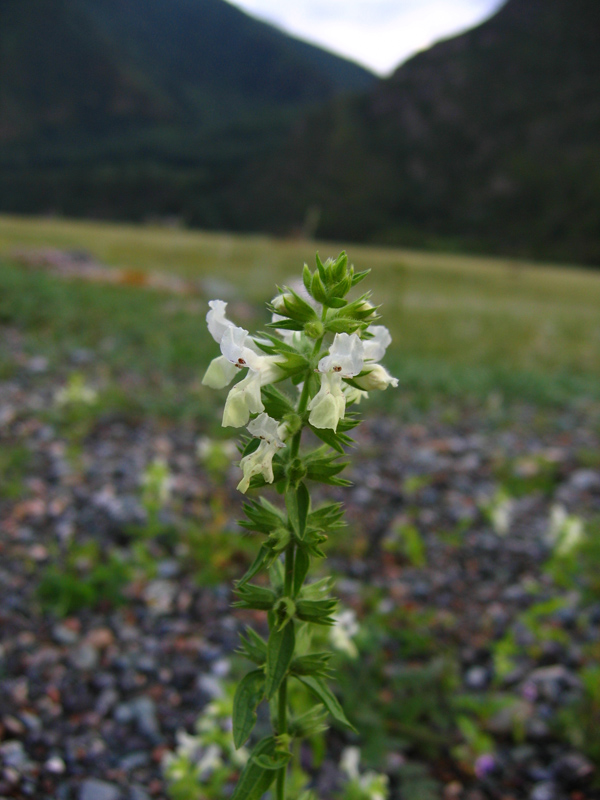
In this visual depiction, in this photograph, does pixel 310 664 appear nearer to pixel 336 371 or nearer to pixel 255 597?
pixel 255 597

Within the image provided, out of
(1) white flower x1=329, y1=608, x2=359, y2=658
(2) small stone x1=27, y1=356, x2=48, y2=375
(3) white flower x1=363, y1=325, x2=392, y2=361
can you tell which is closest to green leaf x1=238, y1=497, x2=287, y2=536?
(3) white flower x1=363, y1=325, x2=392, y2=361

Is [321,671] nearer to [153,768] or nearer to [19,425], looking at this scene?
[153,768]

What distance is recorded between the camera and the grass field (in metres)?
8.01

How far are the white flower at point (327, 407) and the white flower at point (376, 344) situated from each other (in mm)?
225

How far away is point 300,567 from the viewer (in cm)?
143

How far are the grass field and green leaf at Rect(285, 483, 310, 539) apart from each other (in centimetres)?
536

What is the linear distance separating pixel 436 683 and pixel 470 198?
425ft

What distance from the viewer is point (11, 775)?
2.17 meters

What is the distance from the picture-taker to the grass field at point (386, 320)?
26.3 ft

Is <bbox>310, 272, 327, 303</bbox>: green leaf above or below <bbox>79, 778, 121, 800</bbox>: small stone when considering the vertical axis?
above

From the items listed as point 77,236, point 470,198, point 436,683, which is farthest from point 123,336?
point 470,198

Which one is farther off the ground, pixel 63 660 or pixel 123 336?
pixel 123 336

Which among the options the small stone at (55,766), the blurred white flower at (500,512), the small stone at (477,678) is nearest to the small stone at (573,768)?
the small stone at (477,678)

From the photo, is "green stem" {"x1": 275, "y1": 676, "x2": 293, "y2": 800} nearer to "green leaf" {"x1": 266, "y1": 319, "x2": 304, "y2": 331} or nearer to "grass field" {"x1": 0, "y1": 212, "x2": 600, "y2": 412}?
"green leaf" {"x1": 266, "y1": 319, "x2": 304, "y2": 331}
